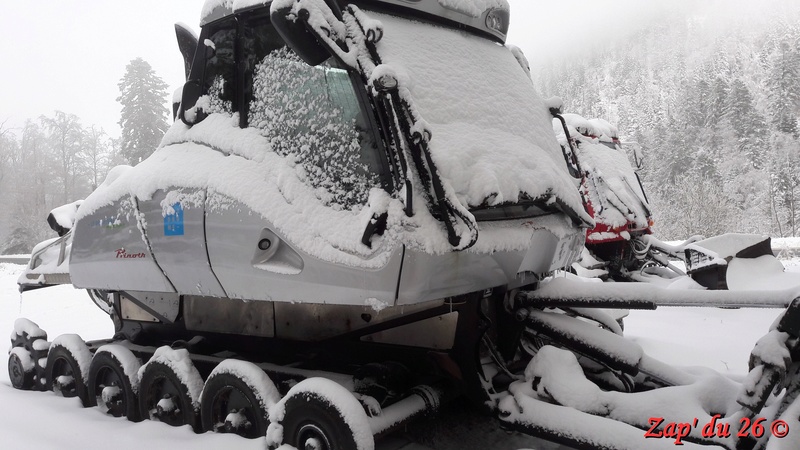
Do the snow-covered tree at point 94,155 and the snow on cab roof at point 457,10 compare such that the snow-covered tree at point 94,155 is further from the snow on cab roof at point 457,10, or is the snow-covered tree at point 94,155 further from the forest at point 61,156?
the snow on cab roof at point 457,10

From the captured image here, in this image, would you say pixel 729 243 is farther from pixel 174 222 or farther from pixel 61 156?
pixel 61 156

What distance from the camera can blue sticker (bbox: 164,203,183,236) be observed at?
3.26 m

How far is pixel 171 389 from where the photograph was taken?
377 centimetres

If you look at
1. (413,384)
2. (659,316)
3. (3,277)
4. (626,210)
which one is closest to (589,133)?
(626,210)

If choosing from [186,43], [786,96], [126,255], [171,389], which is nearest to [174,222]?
[126,255]

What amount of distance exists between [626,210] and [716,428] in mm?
7919

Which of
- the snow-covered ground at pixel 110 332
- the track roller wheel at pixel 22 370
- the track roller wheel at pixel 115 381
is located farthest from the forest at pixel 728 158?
the track roller wheel at pixel 22 370

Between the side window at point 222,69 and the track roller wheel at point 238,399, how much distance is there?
154 cm

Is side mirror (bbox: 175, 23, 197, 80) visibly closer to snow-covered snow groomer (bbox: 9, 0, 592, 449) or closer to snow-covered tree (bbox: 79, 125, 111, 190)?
snow-covered snow groomer (bbox: 9, 0, 592, 449)

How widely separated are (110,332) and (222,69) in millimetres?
6145

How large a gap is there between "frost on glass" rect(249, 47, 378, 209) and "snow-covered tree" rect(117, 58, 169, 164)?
27313mm

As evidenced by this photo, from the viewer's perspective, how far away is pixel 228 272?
10.0ft

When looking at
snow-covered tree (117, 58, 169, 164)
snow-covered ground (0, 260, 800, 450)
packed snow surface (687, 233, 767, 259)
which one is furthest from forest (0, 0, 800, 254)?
packed snow surface (687, 233, 767, 259)

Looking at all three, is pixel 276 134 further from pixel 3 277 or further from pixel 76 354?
pixel 3 277
